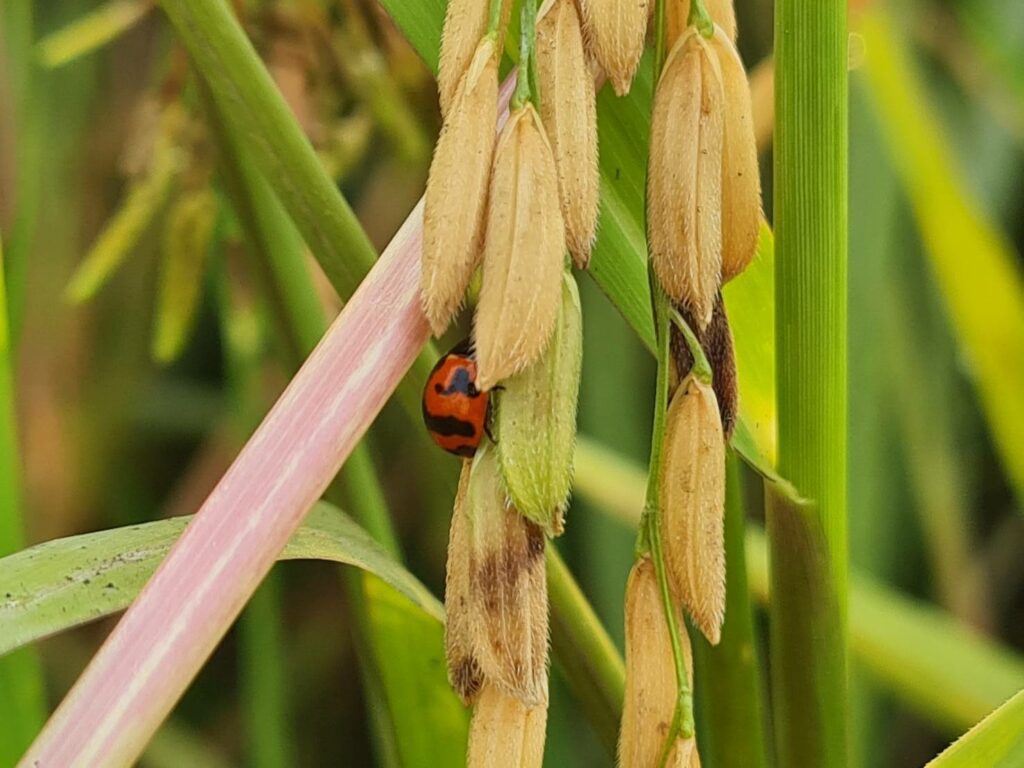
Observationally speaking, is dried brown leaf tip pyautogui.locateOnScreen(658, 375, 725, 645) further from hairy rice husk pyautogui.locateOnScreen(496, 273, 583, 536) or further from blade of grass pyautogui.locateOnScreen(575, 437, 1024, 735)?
blade of grass pyautogui.locateOnScreen(575, 437, 1024, 735)

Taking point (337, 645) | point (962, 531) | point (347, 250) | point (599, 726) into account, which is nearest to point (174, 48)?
point (347, 250)

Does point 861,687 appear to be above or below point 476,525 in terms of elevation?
below

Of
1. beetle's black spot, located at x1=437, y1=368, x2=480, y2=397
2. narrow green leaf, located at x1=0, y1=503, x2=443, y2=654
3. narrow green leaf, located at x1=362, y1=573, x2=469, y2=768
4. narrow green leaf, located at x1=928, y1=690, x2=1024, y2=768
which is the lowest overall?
narrow green leaf, located at x1=362, y1=573, x2=469, y2=768

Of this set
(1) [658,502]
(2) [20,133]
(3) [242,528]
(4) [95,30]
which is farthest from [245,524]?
(2) [20,133]

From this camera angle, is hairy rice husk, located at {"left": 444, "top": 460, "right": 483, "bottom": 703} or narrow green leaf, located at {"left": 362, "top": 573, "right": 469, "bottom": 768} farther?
narrow green leaf, located at {"left": 362, "top": 573, "right": 469, "bottom": 768}

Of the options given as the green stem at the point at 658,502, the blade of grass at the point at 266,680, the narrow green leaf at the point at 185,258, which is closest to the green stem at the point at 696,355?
the green stem at the point at 658,502

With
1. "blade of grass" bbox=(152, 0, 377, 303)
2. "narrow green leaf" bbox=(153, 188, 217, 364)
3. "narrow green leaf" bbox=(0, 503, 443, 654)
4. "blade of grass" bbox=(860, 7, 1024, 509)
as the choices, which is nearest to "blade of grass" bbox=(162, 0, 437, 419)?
"blade of grass" bbox=(152, 0, 377, 303)

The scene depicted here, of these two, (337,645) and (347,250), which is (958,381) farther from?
(347,250)
